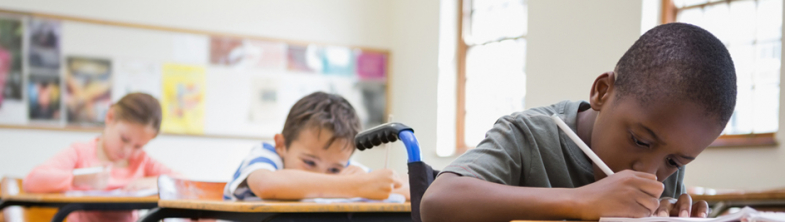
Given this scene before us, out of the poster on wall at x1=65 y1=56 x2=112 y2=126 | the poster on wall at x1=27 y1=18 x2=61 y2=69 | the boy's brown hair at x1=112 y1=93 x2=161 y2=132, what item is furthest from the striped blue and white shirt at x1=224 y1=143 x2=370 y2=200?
the poster on wall at x1=27 y1=18 x2=61 y2=69

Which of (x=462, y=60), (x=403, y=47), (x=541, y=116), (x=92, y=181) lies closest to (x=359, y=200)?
(x=541, y=116)

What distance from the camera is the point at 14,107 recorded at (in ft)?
18.3

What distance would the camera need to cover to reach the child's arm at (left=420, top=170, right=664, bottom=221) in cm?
79

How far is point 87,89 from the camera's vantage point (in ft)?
18.9

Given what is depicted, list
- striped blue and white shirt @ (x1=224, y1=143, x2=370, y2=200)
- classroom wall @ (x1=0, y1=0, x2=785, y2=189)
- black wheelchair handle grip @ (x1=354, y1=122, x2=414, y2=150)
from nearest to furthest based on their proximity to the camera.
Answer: black wheelchair handle grip @ (x1=354, y1=122, x2=414, y2=150) → striped blue and white shirt @ (x1=224, y1=143, x2=370, y2=200) → classroom wall @ (x1=0, y1=0, x2=785, y2=189)

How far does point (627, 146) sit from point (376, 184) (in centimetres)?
88

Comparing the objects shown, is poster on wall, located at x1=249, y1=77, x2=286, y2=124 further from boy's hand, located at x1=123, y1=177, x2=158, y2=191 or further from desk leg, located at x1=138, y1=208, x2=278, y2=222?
desk leg, located at x1=138, y1=208, x2=278, y2=222

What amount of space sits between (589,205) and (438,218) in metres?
0.19

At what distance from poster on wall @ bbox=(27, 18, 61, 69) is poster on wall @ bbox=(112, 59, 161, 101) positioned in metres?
0.52

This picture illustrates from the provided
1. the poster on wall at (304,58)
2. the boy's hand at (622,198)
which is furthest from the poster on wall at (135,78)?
the boy's hand at (622,198)

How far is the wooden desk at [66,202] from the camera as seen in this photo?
2.17 m

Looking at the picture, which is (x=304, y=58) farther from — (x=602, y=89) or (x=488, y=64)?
(x=602, y=89)

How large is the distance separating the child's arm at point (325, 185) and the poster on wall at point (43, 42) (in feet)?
15.5

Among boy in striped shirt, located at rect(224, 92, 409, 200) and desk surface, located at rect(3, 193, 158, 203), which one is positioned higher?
boy in striped shirt, located at rect(224, 92, 409, 200)
